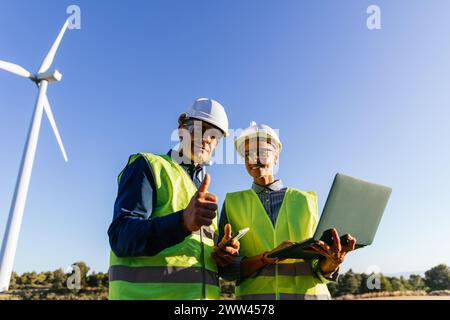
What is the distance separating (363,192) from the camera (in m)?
4.22

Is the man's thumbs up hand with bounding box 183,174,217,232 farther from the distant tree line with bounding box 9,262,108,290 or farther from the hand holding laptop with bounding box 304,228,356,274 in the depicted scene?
the distant tree line with bounding box 9,262,108,290

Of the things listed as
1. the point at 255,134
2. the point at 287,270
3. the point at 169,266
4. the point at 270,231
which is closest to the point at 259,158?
the point at 255,134

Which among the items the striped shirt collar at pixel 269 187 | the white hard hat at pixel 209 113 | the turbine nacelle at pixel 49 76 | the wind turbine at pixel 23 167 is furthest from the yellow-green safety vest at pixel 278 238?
the turbine nacelle at pixel 49 76

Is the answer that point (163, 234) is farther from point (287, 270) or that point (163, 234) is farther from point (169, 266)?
point (287, 270)

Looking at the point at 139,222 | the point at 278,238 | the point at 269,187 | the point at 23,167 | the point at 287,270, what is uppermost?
the point at 23,167

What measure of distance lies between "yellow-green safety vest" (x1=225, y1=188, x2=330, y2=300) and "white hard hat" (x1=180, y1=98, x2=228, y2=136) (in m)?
1.18

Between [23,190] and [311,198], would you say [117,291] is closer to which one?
[311,198]

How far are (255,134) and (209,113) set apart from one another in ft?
3.92

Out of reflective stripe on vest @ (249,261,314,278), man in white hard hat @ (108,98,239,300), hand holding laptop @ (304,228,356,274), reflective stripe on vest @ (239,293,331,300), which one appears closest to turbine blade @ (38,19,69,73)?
man in white hard hat @ (108,98,239,300)

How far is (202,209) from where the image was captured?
3.08 meters

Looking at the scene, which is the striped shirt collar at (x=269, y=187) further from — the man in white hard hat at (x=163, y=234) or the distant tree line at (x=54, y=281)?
the distant tree line at (x=54, y=281)

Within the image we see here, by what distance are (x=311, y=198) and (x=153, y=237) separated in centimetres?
288

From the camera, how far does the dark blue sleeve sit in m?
3.29
